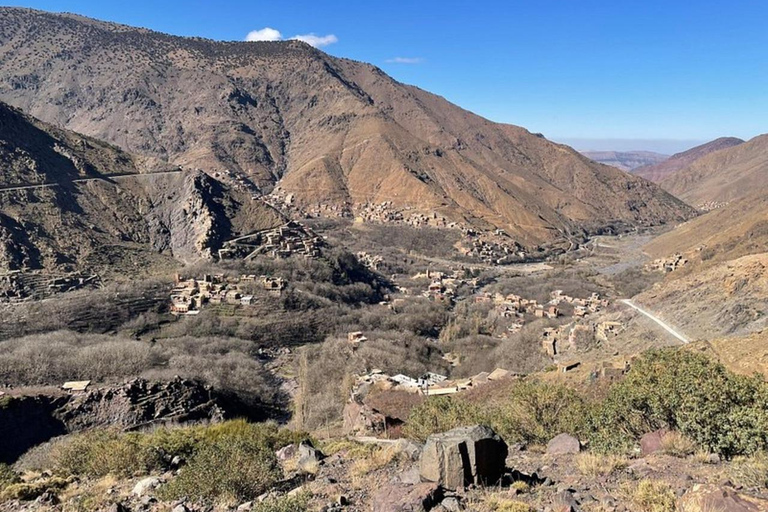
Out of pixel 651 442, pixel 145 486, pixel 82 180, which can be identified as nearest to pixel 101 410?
pixel 145 486

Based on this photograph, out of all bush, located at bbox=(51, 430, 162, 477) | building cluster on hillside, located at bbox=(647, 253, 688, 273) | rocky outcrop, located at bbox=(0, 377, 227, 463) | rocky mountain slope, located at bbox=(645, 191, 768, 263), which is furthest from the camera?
building cluster on hillside, located at bbox=(647, 253, 688, 273)

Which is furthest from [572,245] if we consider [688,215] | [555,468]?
[555,468]

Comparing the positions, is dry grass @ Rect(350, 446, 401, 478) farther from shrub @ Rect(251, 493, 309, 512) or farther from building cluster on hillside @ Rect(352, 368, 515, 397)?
building cluster on hillside @ Rect(352, 368, 515, 397)

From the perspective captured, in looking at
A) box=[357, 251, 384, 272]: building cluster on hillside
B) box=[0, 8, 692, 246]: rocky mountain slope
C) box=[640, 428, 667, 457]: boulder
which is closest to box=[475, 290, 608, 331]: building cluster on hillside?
box=[357, 251, 384, 272]: building cluster on hillside

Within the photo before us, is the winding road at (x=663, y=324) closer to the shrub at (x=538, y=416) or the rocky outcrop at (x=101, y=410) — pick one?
the shrub at (x=538, y=416)

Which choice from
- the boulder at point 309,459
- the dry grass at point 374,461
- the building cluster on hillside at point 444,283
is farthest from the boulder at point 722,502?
the building cluster on hillside at point 444,283
